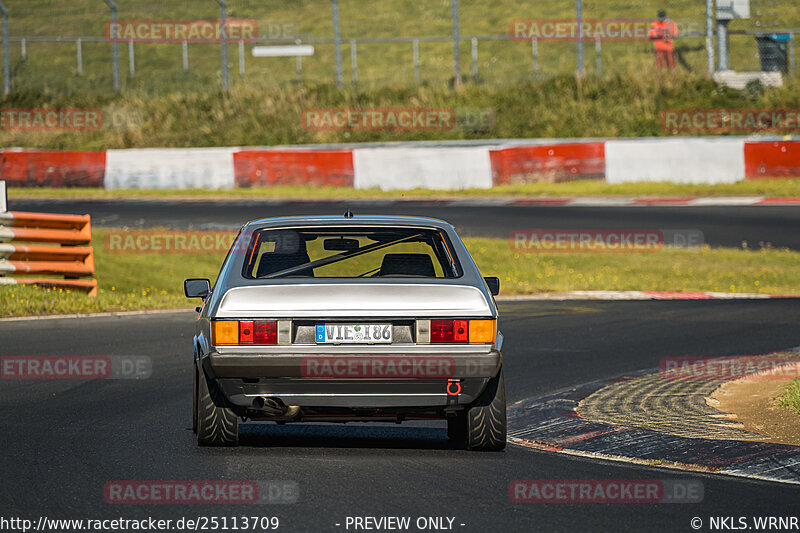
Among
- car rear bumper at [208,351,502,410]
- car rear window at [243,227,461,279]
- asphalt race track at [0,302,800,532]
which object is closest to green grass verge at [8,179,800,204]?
asphalt race track at [0,302,800,532]

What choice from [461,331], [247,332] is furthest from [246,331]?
[461,331]

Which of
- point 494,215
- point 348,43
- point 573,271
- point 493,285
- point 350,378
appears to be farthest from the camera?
point 348,43

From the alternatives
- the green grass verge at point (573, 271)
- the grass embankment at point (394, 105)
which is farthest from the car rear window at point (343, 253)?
the grass embankment at point (394, 105)

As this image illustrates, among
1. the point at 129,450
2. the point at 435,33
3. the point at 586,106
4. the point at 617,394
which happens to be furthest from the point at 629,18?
the point at 129,450

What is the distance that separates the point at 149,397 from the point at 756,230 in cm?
1475

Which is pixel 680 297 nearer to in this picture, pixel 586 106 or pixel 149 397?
pixel 149 397

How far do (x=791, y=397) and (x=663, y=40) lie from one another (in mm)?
28071

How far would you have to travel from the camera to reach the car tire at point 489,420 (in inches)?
276

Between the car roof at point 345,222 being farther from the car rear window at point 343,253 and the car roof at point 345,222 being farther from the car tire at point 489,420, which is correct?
the car tire at point 489,420

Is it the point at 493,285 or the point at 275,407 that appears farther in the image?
the point at 493,285

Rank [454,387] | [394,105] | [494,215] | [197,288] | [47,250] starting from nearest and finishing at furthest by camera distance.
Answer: [454,387] < [197,288] < [47,250] < [494,215] < [394,105]

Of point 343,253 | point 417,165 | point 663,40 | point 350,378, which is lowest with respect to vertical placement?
point 350,378

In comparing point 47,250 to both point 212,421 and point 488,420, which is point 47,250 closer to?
point 212,421

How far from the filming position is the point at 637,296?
56.6 ft
